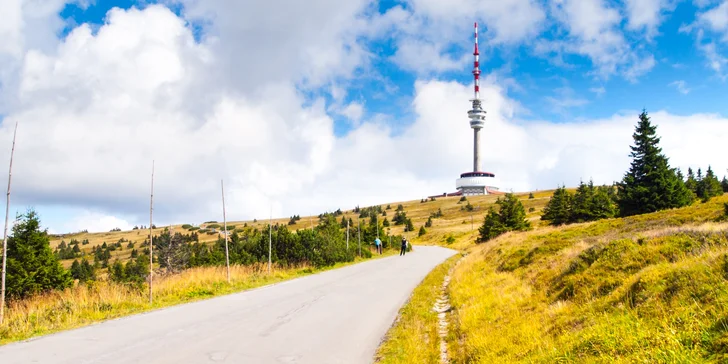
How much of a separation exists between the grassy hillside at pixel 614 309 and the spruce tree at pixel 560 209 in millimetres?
42977

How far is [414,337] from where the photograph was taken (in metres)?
8.91

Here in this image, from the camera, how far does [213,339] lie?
27.5 feet

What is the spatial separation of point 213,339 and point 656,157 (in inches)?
1975

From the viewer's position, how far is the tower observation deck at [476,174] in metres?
168

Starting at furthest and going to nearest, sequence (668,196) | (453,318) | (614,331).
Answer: (668,196)
(453,318)
(614,331)

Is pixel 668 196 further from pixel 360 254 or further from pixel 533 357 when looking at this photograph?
pixel 533 357

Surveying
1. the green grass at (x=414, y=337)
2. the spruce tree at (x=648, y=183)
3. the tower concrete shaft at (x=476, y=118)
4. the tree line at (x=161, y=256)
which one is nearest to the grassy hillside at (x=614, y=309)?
the green grass at (x=414, y=337)

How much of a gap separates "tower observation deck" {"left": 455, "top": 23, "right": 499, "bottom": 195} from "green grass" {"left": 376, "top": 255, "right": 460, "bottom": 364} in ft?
533

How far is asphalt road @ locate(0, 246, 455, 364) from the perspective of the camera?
23.8 ft

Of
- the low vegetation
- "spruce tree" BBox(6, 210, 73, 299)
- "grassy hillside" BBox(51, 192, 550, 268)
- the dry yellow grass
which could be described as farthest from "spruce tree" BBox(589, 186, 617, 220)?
"spruce tree" BBox(6, 210, 73, 299)

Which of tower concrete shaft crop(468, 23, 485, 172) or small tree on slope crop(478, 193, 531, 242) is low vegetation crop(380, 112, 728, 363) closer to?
small tree on slope crop(478, 193, 531, 242)

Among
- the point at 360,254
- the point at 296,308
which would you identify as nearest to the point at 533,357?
the point at 296,308

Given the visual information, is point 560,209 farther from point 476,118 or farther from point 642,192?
point 476,118

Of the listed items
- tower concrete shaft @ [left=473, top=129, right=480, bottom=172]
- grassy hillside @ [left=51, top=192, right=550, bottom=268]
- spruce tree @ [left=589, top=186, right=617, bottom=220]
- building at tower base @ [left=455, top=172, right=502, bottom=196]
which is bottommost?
grassy hillside @ [left=51, top=192, right=550, bottom=268]
